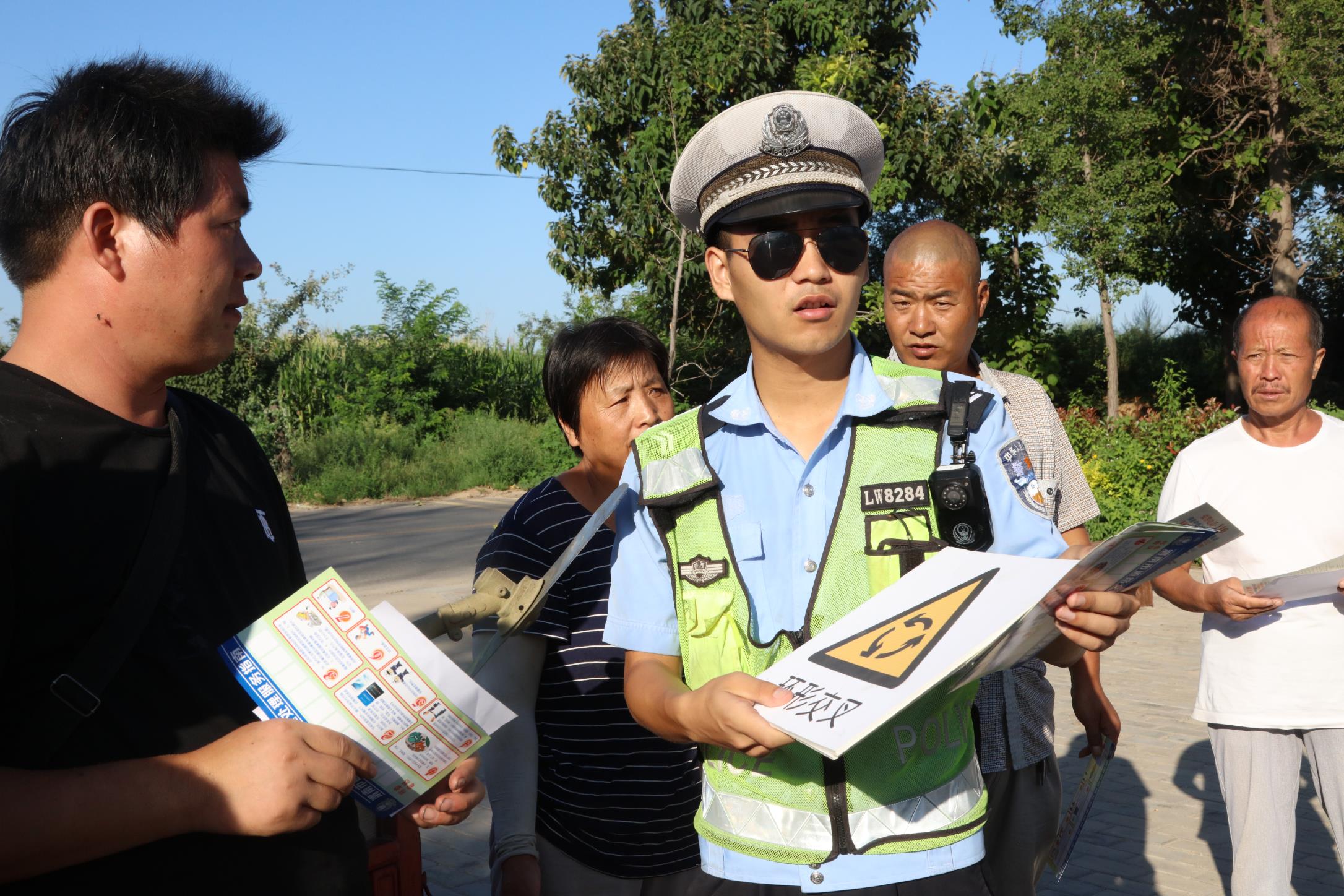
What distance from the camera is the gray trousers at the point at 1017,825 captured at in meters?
3.12

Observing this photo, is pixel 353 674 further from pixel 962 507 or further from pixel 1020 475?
pixel 1020 475

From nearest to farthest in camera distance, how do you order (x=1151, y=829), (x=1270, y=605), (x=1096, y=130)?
(x=1270, y=605)
(x=1151, y=829)
(x=1096, y=130)

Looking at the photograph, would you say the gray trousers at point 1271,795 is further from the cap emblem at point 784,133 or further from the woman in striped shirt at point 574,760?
the cap emblem at point 784,133

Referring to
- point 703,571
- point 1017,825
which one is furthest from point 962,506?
point 1017,825

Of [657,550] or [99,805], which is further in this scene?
[657,550]

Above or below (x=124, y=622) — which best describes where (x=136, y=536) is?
above

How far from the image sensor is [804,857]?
5.97ft

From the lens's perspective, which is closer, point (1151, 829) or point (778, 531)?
point (778, 531)

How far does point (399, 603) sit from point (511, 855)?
27.5 feet

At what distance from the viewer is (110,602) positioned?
5.20 ft

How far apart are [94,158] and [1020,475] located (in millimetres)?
1631

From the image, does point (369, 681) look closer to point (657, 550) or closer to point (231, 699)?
point (231, 699)

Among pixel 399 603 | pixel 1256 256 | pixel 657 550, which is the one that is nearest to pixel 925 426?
pixel 657 550

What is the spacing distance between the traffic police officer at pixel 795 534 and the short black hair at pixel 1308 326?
2402 millimetres
